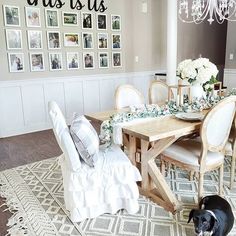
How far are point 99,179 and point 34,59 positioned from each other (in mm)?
3134

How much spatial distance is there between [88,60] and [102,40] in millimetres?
503

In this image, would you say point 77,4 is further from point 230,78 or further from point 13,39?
point 230,78

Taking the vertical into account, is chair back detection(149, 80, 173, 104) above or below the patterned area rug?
above

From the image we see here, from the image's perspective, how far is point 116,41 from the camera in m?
5.40

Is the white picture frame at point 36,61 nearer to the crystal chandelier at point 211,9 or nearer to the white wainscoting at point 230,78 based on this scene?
the crystal chandelier at point 211,9

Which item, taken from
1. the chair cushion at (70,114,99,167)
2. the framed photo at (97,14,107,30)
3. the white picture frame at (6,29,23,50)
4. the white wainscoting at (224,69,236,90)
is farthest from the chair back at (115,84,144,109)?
the white wainscoting at (224,69,236,90)

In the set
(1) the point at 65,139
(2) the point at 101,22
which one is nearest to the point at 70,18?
(2) the point at 101,22

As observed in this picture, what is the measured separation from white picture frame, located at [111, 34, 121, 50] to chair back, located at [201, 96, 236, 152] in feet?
12.0

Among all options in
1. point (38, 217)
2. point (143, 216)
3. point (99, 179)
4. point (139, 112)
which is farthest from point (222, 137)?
point (38, 217)

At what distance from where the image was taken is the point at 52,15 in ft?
15.0

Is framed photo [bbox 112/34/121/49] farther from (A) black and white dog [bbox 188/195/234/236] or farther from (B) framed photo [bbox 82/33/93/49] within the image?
(A) black and white dog [bbox 188/195/234/236]

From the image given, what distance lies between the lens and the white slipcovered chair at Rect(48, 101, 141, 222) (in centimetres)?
202

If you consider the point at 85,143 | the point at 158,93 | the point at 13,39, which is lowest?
the point at 85,143

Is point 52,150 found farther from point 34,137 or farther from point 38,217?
point 38,217
